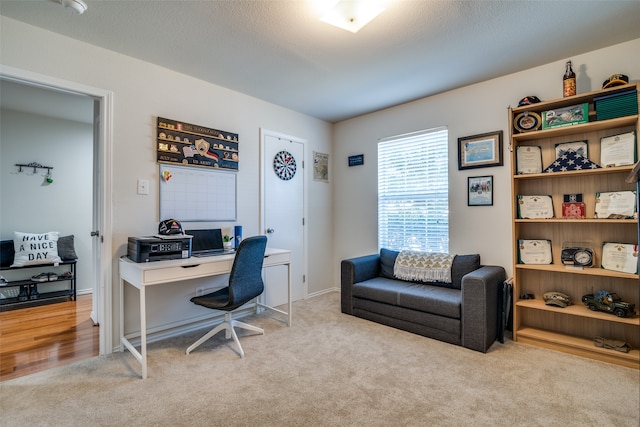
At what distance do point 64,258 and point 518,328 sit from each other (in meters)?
5.48

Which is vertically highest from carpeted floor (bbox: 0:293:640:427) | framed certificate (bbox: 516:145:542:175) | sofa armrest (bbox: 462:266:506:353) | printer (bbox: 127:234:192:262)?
framed certificate (bbox: 516:145:542:175)

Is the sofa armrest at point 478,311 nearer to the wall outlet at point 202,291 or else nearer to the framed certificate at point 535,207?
the framed certificate at point 535,207

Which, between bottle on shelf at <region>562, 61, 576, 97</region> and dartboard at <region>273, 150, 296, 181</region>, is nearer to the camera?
bottle on shelf at <region>562, 61, 576, 97</region>

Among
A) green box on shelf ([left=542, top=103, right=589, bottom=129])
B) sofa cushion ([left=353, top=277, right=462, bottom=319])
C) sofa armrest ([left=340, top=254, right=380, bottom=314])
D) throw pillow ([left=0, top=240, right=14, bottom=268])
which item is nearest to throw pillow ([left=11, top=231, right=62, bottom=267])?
throw pillow ([left=0, top=240, right=14, bottom=268])

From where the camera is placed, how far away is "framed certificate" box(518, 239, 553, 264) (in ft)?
8.96

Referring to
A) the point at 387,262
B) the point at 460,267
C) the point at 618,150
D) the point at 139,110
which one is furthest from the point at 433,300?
the point at 139,110

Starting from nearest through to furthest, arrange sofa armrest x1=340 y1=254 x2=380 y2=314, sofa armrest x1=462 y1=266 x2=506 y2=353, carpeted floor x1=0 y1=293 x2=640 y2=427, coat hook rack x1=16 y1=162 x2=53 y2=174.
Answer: carpeted floor x1=0 y1=293 x2=640 y2=427 < sofa armrest x1=462 y1=266 x2=506 y2=353 < sofa armrest x1=340 y1=254 x2=380 y2=314 < coat hook rack x1=16 y1=162 x2=53 y2=174

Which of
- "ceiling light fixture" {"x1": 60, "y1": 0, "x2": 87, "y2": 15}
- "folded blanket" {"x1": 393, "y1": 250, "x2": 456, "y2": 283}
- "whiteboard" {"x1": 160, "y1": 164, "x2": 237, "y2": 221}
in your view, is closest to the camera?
"ceiling light fixture" {"x1": 60, "y1": 0, "x2": 87, "y2": 15}

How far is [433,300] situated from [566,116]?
6.19 ft

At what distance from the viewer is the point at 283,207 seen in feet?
12.8

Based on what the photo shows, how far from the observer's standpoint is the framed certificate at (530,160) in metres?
2.78

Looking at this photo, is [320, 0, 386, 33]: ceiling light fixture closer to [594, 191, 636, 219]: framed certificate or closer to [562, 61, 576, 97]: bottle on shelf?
[562, 61, 576, 97]: bottle on shelf

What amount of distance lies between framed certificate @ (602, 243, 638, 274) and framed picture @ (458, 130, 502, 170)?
1122 mm

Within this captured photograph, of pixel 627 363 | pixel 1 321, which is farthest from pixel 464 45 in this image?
pixel 1 321
